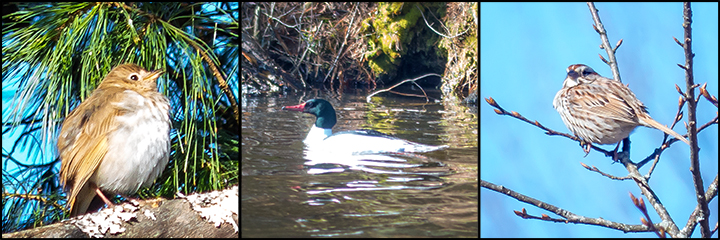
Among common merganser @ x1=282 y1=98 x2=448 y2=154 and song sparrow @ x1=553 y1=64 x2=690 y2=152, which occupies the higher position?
song sparrow @ x1=553 y1=64 x2=690 y2=152

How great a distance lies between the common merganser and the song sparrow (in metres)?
0.54

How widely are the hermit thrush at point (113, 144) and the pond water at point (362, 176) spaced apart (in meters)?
0.35

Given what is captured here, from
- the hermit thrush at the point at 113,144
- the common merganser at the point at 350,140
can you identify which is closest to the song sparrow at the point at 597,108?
the common merganser at the point at 350,140

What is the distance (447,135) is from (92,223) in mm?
1384

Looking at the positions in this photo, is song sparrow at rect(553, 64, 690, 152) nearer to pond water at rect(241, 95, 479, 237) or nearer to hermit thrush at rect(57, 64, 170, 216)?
pond water at rect(241, 95, 479, 237)

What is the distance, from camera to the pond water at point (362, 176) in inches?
84.5

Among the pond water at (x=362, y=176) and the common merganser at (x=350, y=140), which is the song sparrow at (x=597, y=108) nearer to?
the pond water at (x=362, y=176)

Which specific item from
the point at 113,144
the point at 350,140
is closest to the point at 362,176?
the point at 350,140

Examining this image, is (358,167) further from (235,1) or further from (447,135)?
(235,1)

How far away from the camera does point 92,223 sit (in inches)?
83.4

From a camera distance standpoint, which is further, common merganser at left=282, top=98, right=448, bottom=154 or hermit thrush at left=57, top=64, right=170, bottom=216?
common merganser at left=282, top=98, right=448, bottom=154

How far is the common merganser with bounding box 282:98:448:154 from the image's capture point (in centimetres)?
233

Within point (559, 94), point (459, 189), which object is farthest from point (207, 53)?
point (559, 94)

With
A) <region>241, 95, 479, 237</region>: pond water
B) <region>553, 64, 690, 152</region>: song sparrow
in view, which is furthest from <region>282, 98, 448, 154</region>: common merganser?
<region>553, 64, 690, 152</region>: song sparrow
